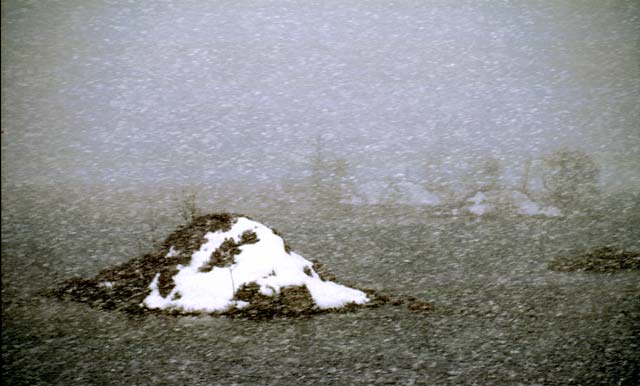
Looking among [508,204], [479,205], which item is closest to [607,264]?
[508,204]

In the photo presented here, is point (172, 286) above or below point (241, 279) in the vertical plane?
below

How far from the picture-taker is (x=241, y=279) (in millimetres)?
6469

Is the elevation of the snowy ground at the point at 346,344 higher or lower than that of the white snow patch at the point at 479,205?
higher

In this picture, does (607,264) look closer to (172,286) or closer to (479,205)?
(172,286)

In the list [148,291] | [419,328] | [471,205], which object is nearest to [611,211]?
[471,205]

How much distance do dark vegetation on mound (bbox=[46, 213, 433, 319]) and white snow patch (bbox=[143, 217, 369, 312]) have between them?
4.0 inches

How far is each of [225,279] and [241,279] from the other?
0.33 meters

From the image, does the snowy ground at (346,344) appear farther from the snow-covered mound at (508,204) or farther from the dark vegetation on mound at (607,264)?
the snow-covered mound at (508,204)

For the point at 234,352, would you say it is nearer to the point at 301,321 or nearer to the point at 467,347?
the point at 301,321

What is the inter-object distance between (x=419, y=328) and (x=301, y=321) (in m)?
1.99

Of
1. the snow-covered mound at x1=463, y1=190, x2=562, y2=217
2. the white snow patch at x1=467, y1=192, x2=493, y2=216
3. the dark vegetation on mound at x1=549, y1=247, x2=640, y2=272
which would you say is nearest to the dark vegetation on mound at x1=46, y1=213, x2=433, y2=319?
the dark vegetation on mound at x1=549, y1=247, x2=640, y2=272

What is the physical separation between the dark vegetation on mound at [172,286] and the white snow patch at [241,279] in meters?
→ 0.10

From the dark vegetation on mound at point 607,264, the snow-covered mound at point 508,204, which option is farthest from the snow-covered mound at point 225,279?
the snow-covered mound at point 508,204

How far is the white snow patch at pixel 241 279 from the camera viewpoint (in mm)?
6445
